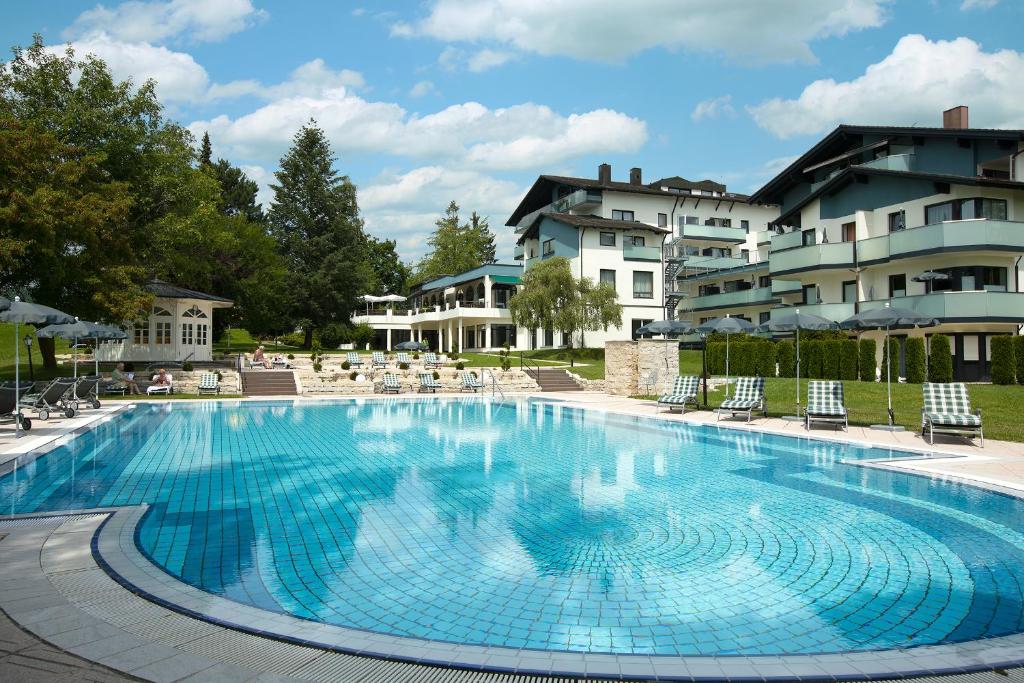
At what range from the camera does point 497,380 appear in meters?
31.6

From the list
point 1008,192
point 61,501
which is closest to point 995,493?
point 61,501

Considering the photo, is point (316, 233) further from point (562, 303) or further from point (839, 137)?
point (839, 137)

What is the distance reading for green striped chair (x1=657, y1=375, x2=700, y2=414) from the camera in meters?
19.4

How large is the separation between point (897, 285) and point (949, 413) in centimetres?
1767

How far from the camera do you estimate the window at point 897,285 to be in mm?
28547

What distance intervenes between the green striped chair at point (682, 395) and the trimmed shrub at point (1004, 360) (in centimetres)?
1068

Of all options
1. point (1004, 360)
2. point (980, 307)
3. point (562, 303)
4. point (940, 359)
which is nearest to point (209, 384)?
point (562, 303)

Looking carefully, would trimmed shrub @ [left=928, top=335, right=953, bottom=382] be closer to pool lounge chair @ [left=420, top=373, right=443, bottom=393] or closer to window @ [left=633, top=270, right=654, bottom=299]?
pool lounge chair @ [left=420, top=373, right=443, bottom=393]

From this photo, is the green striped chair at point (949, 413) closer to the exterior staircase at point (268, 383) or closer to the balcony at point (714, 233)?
the exterior staircase at point (268, 383)

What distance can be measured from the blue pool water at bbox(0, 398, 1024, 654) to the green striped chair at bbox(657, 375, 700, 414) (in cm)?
560

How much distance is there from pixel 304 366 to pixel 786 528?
100 ft

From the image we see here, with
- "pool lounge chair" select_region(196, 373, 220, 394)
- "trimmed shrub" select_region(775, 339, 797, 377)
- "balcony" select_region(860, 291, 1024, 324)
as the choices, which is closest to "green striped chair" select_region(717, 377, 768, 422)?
"trimmed shrub" select_region(775, 339, 797, 377)

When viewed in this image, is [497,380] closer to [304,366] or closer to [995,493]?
[304,366]

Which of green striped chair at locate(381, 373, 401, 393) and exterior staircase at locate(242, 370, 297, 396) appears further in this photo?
green striped chair at locate(381, 373, 401, 393)
